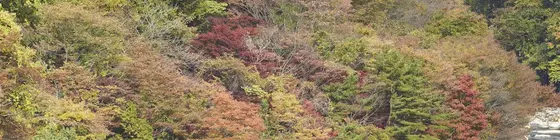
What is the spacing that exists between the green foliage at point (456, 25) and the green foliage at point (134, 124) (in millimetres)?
31022

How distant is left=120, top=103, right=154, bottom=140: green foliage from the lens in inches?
907

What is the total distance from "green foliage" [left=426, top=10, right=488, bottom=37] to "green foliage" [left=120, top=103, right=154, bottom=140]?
31022mm

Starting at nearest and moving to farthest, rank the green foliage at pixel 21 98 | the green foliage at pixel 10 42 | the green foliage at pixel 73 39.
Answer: the green foliage at pixel 10 42 < the green foliage at pixel 21 98 < the green foliage at pixel 73 39

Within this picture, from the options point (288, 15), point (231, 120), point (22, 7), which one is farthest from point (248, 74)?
point (22, 7)

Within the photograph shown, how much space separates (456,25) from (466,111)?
673 inches

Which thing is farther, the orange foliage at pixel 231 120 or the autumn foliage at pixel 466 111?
the autumn foliage at pixel 466 111

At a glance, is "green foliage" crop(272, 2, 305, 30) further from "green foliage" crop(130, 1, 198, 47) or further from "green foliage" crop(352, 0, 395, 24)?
"green foliage" crop(352, 0, 395, 24)

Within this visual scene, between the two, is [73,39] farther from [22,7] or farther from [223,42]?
[22,7]

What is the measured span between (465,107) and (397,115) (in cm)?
425

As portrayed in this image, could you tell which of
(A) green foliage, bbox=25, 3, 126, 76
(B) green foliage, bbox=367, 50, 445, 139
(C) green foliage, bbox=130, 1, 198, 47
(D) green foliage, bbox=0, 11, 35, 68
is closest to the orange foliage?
(A) green foliage, bbox=25, 3, 126, 76

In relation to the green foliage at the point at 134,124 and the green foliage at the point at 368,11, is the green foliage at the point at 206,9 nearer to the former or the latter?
the green foliage at the point at 134,124

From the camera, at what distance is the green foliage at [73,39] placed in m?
23.2

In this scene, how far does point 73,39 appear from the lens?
76.9 ft

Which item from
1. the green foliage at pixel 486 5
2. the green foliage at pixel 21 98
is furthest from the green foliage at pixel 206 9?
the green foliage at pixel 486 5
